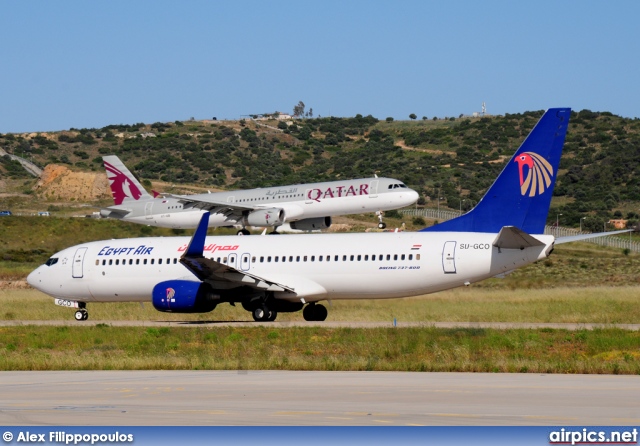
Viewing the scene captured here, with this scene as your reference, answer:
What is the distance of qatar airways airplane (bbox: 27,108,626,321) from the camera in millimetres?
32969

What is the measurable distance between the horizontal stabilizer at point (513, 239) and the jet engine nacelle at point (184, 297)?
9.39 meters

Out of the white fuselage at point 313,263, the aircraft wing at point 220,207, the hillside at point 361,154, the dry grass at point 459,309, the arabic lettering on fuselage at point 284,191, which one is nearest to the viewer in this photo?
the white fuselage at point 313,263

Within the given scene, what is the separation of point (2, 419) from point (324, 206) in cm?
4698

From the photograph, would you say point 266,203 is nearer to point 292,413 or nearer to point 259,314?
point 259,314

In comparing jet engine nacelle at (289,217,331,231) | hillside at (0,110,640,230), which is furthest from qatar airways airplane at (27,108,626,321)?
hillside at (0,110,640,230)

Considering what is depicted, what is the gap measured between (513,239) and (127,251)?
1438cm

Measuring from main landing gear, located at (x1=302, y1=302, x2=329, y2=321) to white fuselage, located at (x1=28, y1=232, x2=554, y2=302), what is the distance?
3.53 feet

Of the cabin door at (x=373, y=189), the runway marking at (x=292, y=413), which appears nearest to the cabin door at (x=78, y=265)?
the cabin door at (x=373, y=189)

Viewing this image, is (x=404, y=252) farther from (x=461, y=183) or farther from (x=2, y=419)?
(x=461, y=183)

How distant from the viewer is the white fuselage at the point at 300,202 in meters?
59.0

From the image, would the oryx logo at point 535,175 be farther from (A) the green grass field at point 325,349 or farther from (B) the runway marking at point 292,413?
(B) the runway marking at point 292,413

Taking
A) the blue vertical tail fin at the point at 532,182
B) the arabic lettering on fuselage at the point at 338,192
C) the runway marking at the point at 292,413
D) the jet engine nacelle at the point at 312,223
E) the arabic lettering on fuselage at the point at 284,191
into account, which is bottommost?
the runway marking at the point at 292,413

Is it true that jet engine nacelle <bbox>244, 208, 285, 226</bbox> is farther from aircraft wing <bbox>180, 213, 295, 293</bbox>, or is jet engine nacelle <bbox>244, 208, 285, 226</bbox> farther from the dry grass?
aircraft wing <bbox>180, 213, 295, 293</bbox>

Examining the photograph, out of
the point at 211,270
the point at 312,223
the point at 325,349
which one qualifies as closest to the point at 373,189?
the point at 312,223
